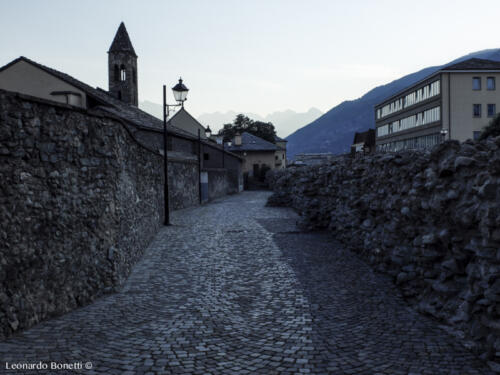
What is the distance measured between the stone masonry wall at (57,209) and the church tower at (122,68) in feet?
102

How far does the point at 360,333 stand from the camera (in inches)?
210

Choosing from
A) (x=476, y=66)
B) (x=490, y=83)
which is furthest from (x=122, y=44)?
(x=490, y=83)

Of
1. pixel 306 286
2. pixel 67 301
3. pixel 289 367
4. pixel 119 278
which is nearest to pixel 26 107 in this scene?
pixel 67 301

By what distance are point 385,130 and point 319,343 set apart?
236ft

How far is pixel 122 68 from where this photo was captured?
125ft

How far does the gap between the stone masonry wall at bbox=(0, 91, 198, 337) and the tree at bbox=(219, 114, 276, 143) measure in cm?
8086

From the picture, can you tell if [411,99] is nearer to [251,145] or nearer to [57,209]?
[251,145]

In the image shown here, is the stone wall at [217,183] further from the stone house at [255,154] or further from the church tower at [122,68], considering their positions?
the stone house at [255,154]

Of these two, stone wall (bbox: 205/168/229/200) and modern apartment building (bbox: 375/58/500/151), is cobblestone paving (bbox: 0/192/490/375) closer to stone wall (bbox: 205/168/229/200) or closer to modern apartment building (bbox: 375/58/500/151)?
stone wall (bbox: 205/168/229/200)

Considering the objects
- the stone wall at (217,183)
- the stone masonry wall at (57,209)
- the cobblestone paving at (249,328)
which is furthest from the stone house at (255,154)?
the stone masonry wall at (57,209)

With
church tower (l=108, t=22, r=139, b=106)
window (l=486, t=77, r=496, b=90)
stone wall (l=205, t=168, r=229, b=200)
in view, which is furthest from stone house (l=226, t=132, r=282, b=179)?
window (l=486, t=77, r=496, b=90)

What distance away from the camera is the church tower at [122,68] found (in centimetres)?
3731

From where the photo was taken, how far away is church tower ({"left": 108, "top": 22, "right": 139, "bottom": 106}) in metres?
37.3

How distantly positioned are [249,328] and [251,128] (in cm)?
8521
